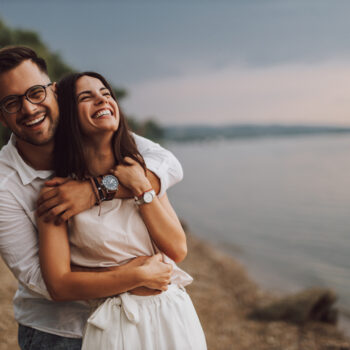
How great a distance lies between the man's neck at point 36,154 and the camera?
6.69 ft

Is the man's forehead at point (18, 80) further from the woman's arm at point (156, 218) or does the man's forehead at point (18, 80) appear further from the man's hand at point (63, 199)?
the woman's arm at point (156, 218)

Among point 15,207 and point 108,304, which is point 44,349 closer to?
point 108,304

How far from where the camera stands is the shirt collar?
1.98 meters

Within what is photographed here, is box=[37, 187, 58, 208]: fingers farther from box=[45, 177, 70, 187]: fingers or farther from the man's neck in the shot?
the man's neck

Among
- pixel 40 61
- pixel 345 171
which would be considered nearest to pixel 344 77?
pixel 345 171

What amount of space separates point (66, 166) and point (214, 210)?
54.0 ft

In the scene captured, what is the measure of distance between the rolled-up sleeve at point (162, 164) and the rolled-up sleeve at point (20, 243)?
2.30 ft

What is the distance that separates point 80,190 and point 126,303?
23.2 inches

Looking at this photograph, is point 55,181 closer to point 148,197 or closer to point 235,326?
point 148,197

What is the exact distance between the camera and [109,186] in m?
1.91

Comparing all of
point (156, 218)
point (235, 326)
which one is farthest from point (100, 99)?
point (235, 326)

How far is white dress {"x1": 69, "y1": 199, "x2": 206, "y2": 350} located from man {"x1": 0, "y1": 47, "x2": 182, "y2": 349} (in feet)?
0.24

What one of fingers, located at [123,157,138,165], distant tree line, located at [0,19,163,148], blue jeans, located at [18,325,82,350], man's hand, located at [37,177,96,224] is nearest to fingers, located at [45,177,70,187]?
man's hand, located at [37,177,96,224]

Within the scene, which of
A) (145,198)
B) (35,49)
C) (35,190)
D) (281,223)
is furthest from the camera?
(281,223)
